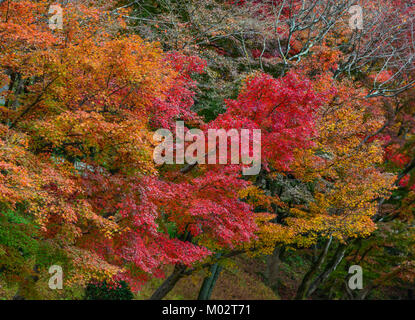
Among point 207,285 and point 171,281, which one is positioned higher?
point 171,281

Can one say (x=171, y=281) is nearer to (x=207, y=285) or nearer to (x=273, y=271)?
(x=207, y=285)

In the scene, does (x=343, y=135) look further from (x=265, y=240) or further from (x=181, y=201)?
(x=181, y=201)

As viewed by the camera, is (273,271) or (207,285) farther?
(273,271)

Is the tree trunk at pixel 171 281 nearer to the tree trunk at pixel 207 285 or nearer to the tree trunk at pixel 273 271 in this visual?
the tree trunk at pixel 207 285

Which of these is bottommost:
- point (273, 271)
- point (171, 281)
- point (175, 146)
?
point (273, 271)

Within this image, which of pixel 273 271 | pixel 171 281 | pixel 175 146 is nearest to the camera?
pixel 175 146

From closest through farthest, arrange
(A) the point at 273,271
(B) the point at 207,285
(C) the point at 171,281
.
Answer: (C) the point at 171,281, (B) the point at 207,285, (A) the point at 273,271

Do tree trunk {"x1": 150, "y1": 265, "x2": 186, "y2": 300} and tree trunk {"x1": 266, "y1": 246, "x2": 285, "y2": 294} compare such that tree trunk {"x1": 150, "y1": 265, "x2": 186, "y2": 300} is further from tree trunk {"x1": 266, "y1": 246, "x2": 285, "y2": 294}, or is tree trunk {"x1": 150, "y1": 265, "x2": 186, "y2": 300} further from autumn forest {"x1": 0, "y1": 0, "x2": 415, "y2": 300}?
tree trunk {"x1": 266, "y1": 246, "x2": 285, "y2": 294}

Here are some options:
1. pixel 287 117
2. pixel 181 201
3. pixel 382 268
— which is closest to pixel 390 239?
pixel 382 268

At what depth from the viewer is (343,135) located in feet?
46.8

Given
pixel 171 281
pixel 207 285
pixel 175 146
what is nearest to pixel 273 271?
pixel 207 285

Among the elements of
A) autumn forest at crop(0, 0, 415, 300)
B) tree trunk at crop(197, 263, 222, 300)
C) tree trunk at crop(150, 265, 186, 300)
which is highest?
autumn forest at crop(0, 0, 415, 300)

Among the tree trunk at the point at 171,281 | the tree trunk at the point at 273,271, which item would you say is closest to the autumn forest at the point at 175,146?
the tree trunk at the point at 171,281

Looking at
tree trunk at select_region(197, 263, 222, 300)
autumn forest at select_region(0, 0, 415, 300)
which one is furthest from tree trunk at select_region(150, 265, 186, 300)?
tree trunk at select_region(197, 263, 222, 300)
